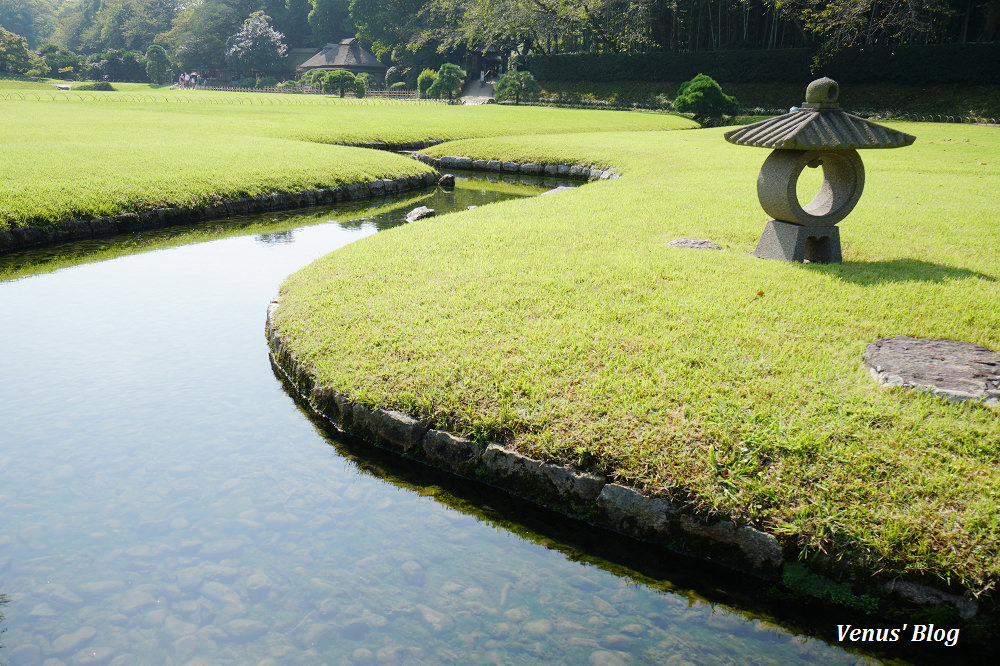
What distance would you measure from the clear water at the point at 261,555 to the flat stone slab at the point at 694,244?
473 centimetres

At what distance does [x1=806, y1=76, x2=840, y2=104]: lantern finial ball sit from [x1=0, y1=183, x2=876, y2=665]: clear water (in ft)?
16.6

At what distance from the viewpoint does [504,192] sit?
628 inches

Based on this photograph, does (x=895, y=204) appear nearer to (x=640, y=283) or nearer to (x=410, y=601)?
(x=640, y=283)

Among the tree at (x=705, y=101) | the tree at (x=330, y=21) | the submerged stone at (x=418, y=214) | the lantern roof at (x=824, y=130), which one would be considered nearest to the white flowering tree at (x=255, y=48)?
the tree at (x=330, y=21)

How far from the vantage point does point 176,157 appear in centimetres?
1480

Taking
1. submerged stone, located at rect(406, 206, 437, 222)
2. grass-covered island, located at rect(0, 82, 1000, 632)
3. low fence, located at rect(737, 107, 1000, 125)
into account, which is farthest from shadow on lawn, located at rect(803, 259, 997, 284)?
low fence, located at rect(737, 107, 1000, 125)

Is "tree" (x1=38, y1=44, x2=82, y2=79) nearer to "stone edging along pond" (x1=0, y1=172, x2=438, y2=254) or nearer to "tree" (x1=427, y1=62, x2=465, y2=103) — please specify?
"tree" (x1=427, y1=62, x2=465, y2=103)

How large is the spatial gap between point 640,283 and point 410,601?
3.92 m

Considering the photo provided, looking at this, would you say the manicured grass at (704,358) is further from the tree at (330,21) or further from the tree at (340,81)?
the tree at (330,21)

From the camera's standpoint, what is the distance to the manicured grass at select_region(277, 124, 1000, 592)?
140 inches

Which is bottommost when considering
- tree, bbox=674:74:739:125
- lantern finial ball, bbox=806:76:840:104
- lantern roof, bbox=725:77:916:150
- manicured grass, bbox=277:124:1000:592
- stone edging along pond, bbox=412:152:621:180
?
manicured grass, bbox=277:124:1000:592

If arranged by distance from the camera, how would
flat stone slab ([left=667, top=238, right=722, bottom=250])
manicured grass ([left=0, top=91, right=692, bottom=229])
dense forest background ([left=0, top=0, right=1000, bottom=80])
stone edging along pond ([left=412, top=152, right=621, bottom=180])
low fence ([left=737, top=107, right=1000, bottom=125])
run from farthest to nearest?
1. dense forest background ([left=0, top=0, right=1000, bottom=80])
2. low fence ([left=737, top=107, right=1000, bottom=125])
3. stone edging along pond ([left=412, top=152, right=621, bottom=180])
4. manicured grass ([left=0, top=91, right=692, bottom=229])
5. flat stone slab ([left=667, top=238, right=722, bottom=250])

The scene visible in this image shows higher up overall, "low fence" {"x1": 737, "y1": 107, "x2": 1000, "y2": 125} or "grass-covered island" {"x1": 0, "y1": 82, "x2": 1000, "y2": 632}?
"low fence" {"x1": 737, "y1": 107, "x2": 1000, "y2": 125}

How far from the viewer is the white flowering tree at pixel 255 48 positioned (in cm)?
7138
